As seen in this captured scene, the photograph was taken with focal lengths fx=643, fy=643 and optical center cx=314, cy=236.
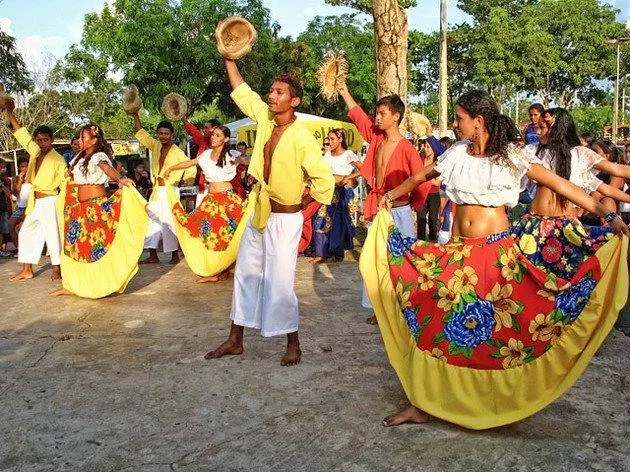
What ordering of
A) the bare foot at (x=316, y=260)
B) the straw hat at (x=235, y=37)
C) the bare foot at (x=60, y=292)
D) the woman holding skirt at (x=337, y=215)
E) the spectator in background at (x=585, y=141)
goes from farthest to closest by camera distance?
the woman holding skirt at (x=337, y=215) → the bare foot at (x=316, y=260) → the bare foot at (x=60, y=292) → the spectator in background at (x=585, y=141) → the straw hat at (x=235, y=37)

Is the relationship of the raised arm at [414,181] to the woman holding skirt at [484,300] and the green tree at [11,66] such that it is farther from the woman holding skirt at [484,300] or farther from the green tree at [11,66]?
the green tree at [11,66]

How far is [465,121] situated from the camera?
364cm

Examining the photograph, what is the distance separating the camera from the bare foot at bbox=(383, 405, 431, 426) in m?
3.42

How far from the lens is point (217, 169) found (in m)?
7.57

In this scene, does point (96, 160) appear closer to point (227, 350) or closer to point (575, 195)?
point (227, 350)

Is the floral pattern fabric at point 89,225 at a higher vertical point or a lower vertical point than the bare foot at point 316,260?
higher

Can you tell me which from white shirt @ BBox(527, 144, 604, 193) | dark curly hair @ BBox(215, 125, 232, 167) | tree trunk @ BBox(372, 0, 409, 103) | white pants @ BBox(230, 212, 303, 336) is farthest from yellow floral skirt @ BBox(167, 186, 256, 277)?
white shirt @ BBox(527, 144, 604, 193)

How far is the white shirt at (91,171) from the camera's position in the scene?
6.69m

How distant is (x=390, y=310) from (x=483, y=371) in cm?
60

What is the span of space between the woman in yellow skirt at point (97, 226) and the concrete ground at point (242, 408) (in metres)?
0.83

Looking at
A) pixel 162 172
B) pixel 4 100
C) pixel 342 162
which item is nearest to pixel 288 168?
pixel 162 172

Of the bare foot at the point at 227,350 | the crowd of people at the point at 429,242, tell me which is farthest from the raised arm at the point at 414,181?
the bare foot at the point at 227,350

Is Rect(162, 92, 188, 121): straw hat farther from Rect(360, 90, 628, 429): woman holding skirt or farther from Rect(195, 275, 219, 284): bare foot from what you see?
Rect(360, 90, 628, 429): woman holding skirt

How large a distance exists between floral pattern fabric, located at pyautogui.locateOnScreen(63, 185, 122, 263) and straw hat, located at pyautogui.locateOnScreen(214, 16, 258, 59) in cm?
268
